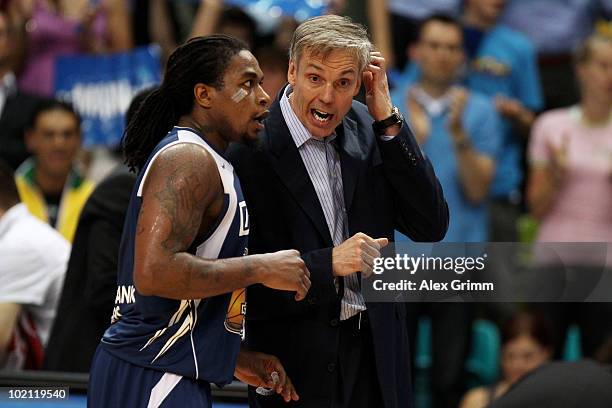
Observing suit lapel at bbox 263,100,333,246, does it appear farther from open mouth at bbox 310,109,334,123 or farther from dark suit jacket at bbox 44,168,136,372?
dark suit jacket at bbox 44,168,136,372

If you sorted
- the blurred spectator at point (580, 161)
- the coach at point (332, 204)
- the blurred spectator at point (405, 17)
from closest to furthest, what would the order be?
the coach at point (332, 204), the blurred spectator at point (580, 161), the blurred spectator at point (405, 17)

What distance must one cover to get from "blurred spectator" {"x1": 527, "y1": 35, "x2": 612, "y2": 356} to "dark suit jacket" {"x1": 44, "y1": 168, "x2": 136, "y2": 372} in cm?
252

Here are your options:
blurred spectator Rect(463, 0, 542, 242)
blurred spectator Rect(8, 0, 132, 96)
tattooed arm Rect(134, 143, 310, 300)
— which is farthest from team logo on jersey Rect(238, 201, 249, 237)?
blurred spectator Rect(8, 0, 132, 96)

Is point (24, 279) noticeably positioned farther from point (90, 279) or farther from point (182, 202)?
point (182, 202)

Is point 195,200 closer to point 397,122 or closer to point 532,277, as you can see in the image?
point 397,122

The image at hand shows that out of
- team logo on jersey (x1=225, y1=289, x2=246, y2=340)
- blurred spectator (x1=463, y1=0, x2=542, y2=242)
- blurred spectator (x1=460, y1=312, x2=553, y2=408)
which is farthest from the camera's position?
blurred spectator (x1=463, y1=0, x2=542, y2=242)

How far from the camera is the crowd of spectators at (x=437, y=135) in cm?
567

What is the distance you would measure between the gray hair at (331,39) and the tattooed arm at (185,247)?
1.77 ft

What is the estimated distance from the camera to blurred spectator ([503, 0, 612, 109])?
7.71m

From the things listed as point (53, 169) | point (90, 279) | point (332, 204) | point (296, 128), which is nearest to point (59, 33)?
point (53, 169)

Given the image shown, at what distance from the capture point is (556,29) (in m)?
7.80

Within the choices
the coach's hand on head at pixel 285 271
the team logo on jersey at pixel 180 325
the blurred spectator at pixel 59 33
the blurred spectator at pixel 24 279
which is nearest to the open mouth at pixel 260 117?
the coach's hand on head at pixel 285 271

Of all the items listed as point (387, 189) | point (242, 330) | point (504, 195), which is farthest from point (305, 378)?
point (504, 195)

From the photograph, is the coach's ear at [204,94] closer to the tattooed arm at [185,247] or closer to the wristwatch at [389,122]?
the tattooed arm at [185,247]
